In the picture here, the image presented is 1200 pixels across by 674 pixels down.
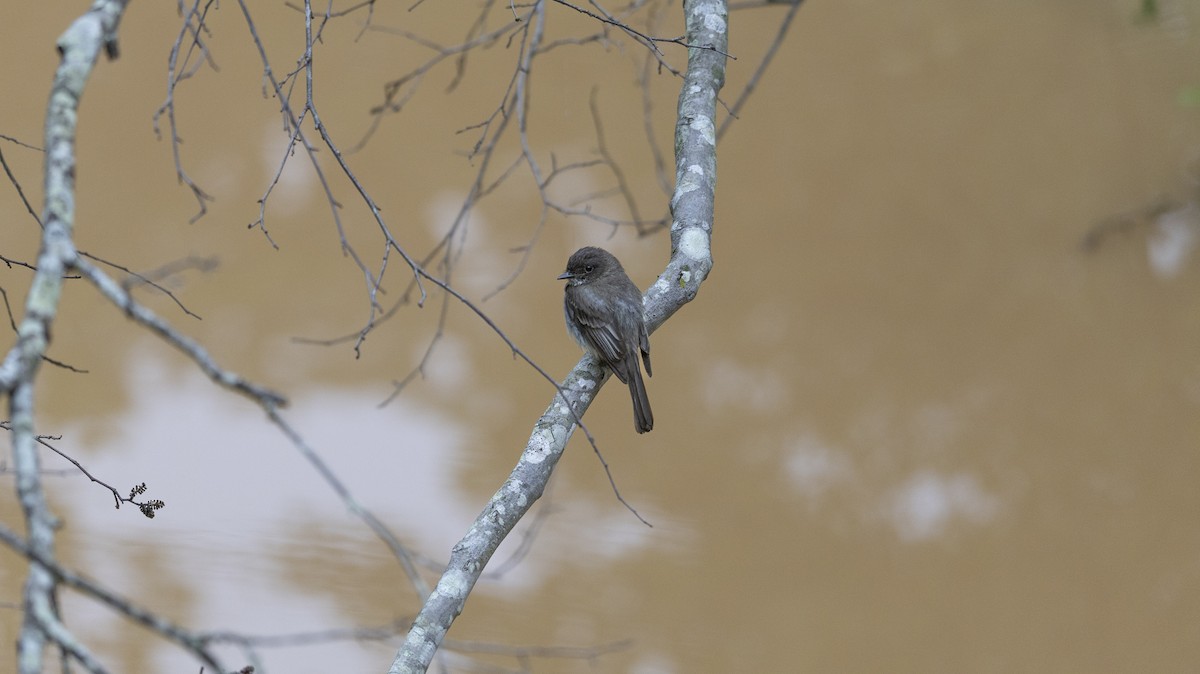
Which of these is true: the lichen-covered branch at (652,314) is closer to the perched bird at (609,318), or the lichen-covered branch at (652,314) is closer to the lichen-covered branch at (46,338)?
the perched bird at (609,318)

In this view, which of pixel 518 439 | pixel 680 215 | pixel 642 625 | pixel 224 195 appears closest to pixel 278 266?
pixel 224 195

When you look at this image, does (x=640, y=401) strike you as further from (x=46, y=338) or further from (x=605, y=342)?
(x=46, y=338)

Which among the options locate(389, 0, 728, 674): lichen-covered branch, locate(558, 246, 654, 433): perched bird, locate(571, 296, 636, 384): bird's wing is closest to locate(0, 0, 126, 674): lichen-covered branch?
locate(389, 0, 728, 674): lichen-covered branch

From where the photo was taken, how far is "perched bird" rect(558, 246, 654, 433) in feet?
11.5

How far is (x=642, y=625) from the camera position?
5.34m

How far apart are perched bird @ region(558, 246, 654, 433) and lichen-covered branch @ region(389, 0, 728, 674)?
0.16 m

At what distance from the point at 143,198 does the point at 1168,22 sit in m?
5.92

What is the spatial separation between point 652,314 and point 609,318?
0.69 metres

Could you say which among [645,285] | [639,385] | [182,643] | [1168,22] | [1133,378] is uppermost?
[1168,22]

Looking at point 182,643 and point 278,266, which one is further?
point 278,266

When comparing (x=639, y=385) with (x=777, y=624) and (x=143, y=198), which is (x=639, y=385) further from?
(x=143, y=198)

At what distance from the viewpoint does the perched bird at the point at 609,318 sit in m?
3.51

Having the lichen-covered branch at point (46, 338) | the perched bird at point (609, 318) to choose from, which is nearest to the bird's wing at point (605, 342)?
the perched bird at point (609, 318)

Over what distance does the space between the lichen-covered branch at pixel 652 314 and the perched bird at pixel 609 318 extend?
0.16 metres
